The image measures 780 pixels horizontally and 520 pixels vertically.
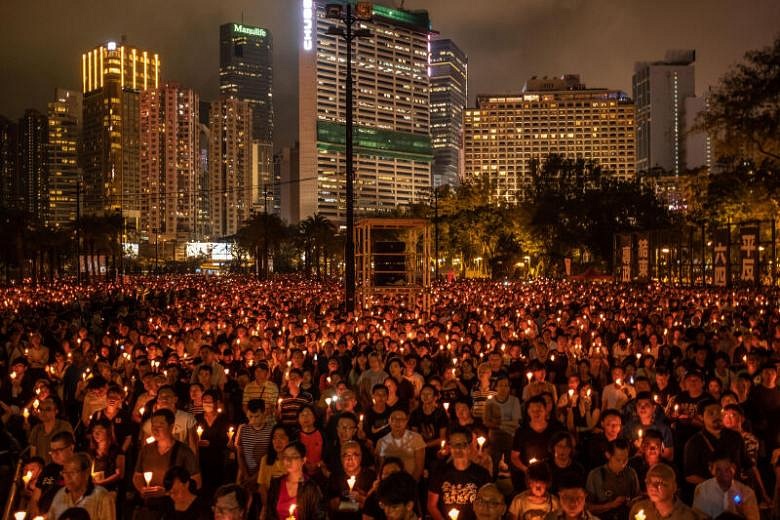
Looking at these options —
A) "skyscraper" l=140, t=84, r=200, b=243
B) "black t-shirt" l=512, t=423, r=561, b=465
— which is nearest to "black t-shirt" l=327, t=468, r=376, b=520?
"black t-shirt" l=512, t=423, r=561, b=465

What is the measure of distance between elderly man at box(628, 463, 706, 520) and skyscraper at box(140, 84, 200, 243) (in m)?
183

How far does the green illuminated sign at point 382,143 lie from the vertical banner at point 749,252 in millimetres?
111052

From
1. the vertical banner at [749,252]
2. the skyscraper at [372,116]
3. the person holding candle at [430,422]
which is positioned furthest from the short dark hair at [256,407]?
the skyscraper at [372,116]

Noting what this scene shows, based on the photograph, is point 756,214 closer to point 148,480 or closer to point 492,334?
point 492,334

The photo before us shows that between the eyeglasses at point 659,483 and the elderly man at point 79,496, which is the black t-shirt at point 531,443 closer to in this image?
the eyeglasses at point 659,483

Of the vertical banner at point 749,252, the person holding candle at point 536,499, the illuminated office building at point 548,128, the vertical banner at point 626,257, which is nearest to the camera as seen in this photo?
the person holding candle at point 536,499

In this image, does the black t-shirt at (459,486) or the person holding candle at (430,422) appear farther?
the person holding candle at (430,422)

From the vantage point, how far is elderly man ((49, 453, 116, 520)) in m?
5.20

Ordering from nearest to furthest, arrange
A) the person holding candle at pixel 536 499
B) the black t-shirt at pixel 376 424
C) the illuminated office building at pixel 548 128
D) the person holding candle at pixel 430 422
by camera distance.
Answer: the person holding candle at pixel 536 499 → the black t-shirt at pixel 376 424 → the person holding candle at pixel 430 422 → the illuminated office building at pixel 548 128

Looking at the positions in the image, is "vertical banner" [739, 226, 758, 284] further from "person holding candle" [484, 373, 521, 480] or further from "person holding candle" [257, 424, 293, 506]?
"person holding candle" [257, 424, 293, 506]

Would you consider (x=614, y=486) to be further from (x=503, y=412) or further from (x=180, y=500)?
(x=180, y=500)

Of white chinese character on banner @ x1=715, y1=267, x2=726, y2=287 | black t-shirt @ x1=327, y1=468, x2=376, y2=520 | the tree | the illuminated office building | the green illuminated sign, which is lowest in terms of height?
black t-shirt @ x1=327, y1=468, x2=376, y2=520

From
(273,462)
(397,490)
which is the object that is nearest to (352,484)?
(273,462)

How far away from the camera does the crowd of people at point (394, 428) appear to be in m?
5.31
